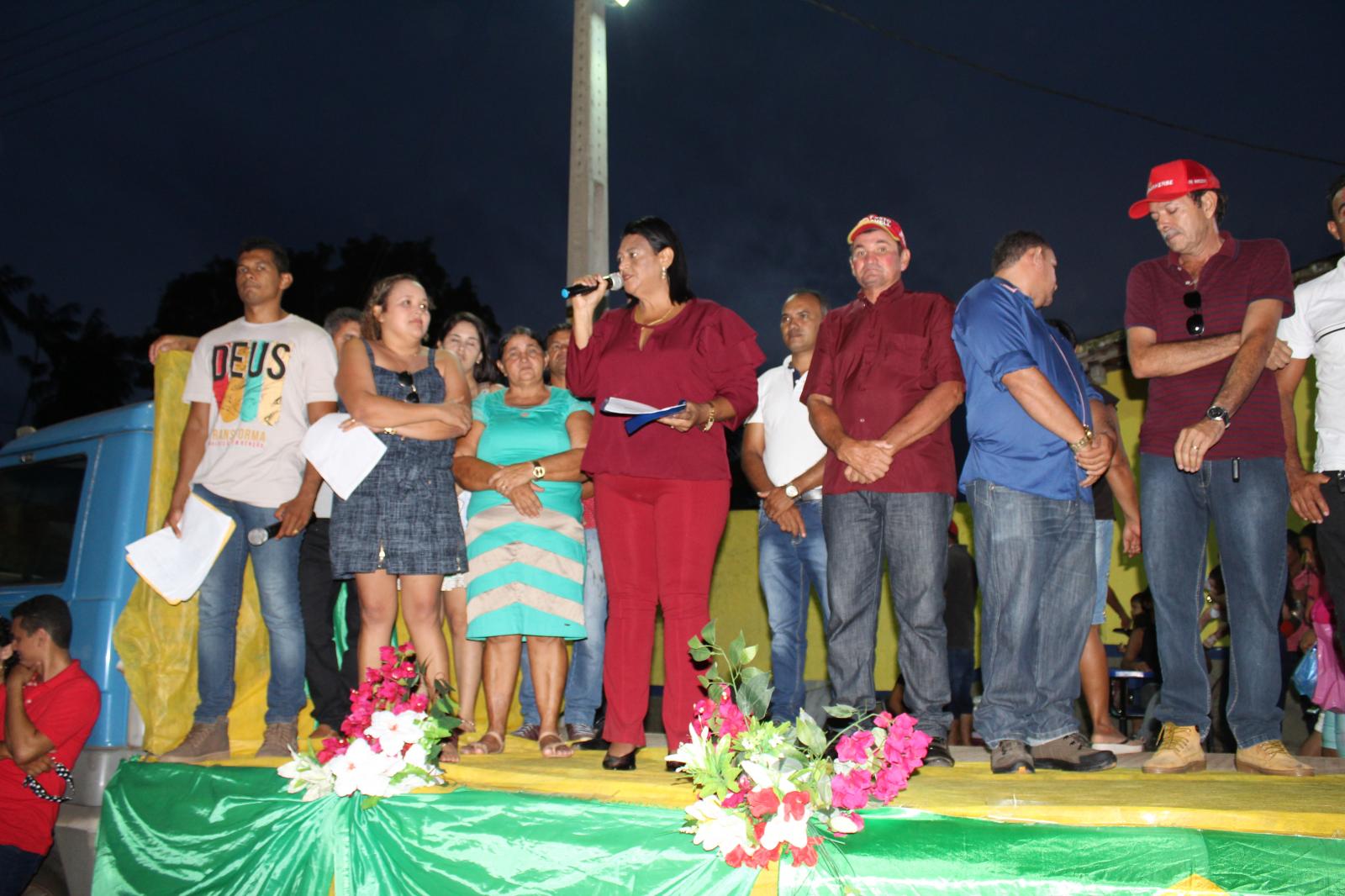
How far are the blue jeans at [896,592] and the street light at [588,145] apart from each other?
16.5 ft

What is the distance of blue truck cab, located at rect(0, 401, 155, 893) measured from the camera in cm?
464

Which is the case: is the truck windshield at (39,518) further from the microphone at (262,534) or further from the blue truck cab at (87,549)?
the microphone at (262,534)

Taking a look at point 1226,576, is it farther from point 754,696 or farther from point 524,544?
point 524,544

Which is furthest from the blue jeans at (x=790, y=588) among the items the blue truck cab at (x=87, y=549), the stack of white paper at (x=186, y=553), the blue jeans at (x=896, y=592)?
the blue truck cab at (x=87, y=549)

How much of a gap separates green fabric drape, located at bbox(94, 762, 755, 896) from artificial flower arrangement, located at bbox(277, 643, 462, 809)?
0.08m

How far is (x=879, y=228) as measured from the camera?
3965mm

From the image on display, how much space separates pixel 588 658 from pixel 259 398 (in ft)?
6.37

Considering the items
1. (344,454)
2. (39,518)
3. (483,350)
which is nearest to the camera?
(344,454)

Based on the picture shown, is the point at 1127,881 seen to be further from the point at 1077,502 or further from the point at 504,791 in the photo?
the point at 504,791

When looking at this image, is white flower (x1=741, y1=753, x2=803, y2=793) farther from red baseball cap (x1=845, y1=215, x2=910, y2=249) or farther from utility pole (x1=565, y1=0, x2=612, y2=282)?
utility pole (x1=565, y1=0, x2=612, y2=282)

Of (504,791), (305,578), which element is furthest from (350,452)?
(504,791)

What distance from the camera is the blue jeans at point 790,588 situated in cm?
488

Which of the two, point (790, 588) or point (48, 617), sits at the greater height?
point (790, 588)

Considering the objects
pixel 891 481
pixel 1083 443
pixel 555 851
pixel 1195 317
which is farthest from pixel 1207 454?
pixel 555 851
